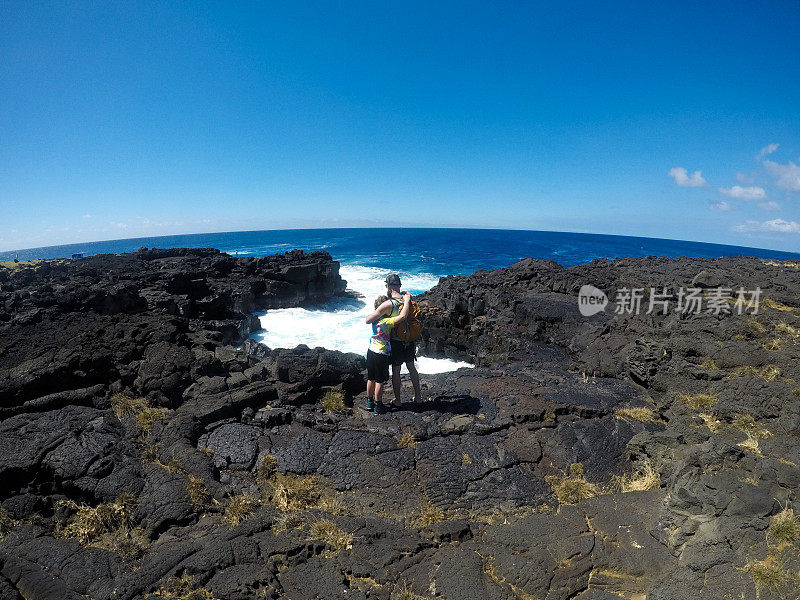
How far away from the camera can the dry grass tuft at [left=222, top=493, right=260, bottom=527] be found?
4512 mm

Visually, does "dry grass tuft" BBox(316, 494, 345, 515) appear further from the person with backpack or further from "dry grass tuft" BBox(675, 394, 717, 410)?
"dry grass tuft" BBox(675, 394, 717, 410)

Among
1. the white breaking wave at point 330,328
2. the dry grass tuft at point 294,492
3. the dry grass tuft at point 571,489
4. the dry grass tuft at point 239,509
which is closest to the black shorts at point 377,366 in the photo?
the dry grass tuft at point 294,492

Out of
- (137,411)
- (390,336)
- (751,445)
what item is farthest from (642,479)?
(137,411)

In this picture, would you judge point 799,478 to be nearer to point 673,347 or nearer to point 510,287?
point 673,347

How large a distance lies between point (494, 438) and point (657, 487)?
239cm

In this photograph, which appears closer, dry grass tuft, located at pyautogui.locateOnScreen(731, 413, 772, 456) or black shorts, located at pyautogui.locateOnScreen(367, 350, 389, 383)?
dry grass tuft, located at pyautogui.locateOnScreen(731, 413, 772, 456)

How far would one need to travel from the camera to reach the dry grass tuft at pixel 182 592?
3.46 metres

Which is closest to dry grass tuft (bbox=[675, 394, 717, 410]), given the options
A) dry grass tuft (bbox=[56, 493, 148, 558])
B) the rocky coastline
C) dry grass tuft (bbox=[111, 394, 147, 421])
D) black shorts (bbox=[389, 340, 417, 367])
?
the rocky coastline

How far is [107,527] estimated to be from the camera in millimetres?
4527

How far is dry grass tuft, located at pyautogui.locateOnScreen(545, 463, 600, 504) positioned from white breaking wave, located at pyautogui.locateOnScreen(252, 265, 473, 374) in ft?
31.4

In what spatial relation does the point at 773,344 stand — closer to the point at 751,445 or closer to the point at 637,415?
the point at 637,415

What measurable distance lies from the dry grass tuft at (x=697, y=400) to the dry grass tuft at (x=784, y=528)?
160 inches

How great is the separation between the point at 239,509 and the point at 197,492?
72 centimetres

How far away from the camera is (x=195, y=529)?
4406 millimetres
